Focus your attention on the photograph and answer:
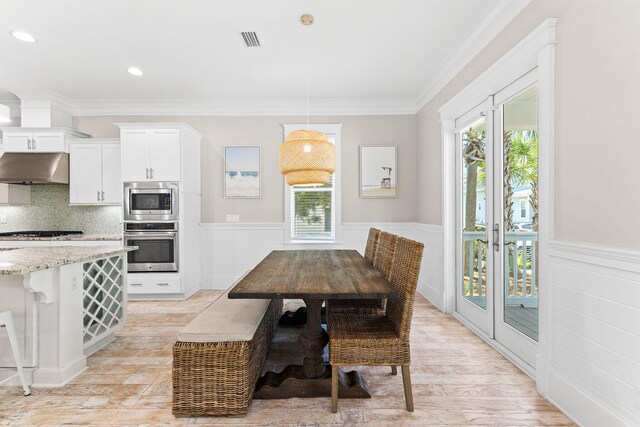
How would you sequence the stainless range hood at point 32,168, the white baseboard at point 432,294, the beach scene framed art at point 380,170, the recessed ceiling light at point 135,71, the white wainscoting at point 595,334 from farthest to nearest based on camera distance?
the beach scene framed art at point 380,170 < the stainless range hood at point 32,168 < the white baseboard at point 432,294 < the recessed ceiling light at point 135,71 < the white wainscoting at point 595,334

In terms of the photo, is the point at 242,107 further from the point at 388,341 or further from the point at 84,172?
the point at 388,341

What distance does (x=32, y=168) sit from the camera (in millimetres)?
4152

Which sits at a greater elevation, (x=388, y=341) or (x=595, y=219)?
(x=595, y=219)

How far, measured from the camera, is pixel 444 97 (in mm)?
3758

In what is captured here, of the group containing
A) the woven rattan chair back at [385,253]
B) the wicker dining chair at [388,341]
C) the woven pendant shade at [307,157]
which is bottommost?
the wicker dining chair at [388,341]

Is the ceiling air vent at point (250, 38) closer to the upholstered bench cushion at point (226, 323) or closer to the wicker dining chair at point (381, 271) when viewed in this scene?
the wicker dining chair at point (381, 271)

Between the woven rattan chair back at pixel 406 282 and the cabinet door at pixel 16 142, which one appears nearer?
the woven rattan chair back at pixel 406 282

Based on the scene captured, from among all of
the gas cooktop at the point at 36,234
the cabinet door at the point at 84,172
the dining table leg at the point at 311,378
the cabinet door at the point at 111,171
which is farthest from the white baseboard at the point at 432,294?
the gas cooktop at the point at 36,234

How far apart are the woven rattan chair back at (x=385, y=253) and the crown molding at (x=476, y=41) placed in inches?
72.7

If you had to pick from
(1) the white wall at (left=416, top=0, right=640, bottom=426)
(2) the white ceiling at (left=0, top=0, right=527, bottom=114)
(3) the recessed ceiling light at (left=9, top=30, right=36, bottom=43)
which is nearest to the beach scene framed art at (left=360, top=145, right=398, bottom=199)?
(2) the white ceiling at (left=0, top=0, right=527, bottom=114)

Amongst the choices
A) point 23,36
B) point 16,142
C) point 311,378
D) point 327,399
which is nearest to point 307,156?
point 311,378

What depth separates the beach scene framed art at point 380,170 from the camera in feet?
15.6

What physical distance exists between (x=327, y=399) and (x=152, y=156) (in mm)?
3566

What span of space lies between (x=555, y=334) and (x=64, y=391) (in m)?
3.11
